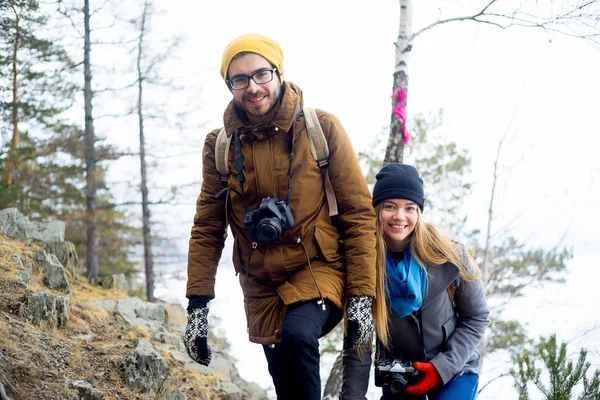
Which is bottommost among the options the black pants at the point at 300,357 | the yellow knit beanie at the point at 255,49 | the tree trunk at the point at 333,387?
the tree trunk at the point at 333,387

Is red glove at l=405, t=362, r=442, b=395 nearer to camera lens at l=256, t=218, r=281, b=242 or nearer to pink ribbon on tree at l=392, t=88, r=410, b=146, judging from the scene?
camera lens at l=256, t=218, r=281, b=242

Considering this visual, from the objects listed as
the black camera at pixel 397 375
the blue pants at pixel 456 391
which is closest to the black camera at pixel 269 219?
the black camera at pixel 397 375

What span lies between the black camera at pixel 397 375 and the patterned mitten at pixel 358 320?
0.41 m

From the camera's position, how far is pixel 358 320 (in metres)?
2.87

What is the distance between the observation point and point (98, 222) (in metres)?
13.1

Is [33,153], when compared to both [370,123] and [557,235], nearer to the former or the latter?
[370,123]

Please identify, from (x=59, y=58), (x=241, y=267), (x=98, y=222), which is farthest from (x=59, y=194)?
(x=241, y=267)

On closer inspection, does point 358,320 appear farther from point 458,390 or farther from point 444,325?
point 458,390

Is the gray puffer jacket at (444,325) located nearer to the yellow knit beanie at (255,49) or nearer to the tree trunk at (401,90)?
the yellow knit beanie at (255,49)

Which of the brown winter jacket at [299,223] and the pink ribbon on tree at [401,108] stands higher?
the pink ribbon on tree at [401,108]

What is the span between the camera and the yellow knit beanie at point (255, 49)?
9.87 feet

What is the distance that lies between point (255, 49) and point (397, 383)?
7.47ft

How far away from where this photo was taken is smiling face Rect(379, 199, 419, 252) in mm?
3273

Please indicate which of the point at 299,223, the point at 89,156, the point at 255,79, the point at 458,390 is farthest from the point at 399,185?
the point at 89,156
